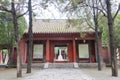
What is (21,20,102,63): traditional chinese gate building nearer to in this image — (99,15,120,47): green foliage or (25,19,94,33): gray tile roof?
(25,19,94,33): gray tile roof

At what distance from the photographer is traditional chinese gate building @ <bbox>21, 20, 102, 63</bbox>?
23188mm

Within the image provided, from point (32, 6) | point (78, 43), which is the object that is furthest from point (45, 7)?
point (78, 43)

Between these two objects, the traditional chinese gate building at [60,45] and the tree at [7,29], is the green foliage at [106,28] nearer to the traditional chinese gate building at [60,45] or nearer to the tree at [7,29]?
the traditional chinese gate building at [60,45]

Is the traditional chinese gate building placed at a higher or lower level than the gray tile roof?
lower

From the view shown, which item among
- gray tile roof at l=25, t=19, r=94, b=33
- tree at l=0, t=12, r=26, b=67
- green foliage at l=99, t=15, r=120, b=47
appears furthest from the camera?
tree at l=0, t=12, r=26, b=67

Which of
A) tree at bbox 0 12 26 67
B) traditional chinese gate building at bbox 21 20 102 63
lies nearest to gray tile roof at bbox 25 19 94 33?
traditional chinese gate building at bbox 21 20 102 63

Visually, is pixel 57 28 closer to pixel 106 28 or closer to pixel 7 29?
pixel 106 28

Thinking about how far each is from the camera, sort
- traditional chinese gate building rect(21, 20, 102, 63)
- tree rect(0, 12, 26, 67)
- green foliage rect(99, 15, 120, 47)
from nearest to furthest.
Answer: green foliage rect(99, 15, 120, 47), tree rect(0, 12, 26, 67), traditional chinese gate building rect(21, 20, 102, 63)

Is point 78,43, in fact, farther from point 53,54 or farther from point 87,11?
point 87,11

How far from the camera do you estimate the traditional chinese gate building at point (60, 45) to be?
23188 millimetres

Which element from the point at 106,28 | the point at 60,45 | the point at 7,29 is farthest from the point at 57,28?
the point at 7,29

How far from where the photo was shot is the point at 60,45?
25.1 meters

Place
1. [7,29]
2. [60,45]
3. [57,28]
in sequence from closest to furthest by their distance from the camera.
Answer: [7,29] < [60,45] < [57,28]

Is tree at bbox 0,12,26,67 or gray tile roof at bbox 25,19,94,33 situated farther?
tree at bbox 0,12,26,67
